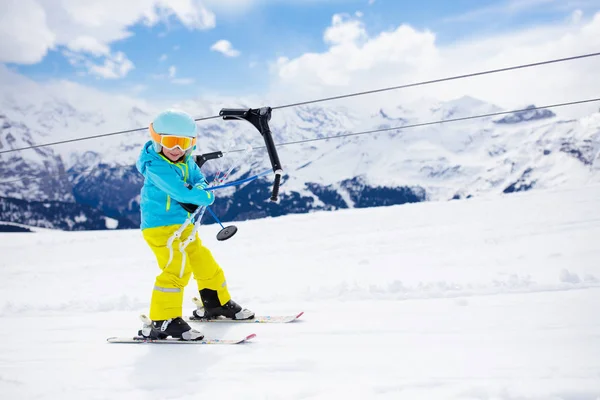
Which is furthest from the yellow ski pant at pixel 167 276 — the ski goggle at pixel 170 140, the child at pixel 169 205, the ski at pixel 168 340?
the ski goggle at pixel 170 140

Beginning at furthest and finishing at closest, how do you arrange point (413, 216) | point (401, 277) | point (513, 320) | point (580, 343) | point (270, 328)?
point (413, 216), point (401, 277), point (270, 328), point (513, 320), point (580, 343)

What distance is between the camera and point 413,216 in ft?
46.4

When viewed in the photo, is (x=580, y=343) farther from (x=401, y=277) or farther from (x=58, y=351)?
(x=58, y=351)

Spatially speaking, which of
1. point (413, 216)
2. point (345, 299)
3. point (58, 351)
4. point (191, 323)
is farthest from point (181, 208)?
point (413, 216)

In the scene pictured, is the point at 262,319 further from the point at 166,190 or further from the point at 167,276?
the point at 166,190

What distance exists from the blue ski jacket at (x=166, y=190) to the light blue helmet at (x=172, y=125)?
0.17 meters

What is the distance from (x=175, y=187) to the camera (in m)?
4.09

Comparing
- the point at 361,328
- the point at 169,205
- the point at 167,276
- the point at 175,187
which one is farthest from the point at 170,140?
the point at 361,328

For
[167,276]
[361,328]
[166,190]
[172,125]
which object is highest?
[172,125]

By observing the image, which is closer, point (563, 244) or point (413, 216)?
point (563, 244)

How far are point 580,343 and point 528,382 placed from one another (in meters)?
0.85

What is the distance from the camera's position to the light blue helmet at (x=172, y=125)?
4.22m

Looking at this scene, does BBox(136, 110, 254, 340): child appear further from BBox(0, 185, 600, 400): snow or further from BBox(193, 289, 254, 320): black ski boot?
BBox(193, 289, 254, 320): black ski boot

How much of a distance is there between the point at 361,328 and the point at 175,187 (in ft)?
6.94
